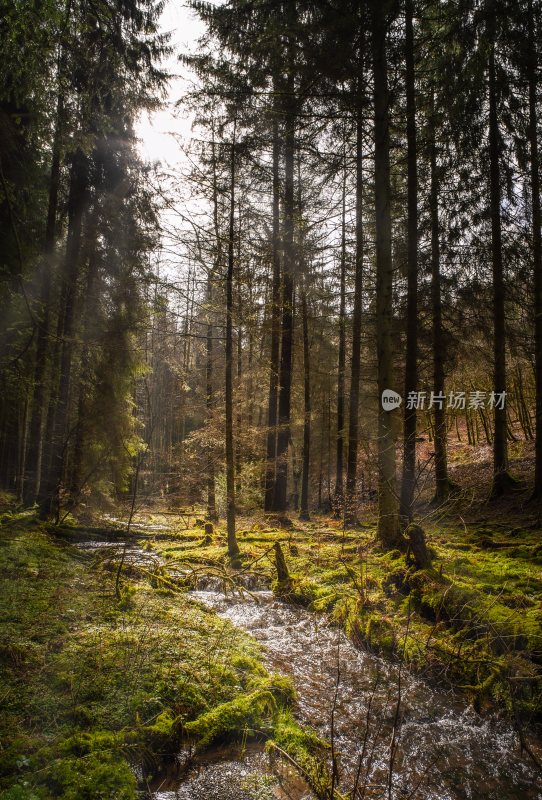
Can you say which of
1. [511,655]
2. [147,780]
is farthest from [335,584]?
[147,780]

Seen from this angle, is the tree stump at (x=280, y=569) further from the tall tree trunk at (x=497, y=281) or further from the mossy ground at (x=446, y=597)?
the tall tree trunk at (x=497, y=281)

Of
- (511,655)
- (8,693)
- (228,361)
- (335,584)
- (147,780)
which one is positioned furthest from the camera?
(228,361)

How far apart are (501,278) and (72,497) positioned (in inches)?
→ 529

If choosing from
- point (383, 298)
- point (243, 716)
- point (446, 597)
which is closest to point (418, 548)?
point (446, 597)

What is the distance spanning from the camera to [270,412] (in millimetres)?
13766

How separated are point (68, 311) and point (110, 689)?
9735 millimetres

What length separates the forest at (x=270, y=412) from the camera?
324 centimetres

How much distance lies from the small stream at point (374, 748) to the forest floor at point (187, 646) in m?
0.18

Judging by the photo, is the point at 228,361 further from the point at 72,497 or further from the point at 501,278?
the point at 501,278

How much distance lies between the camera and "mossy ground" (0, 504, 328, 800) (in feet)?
8.49

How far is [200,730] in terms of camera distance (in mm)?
3242

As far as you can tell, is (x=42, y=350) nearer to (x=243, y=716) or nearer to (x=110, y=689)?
(x=110, y=689)

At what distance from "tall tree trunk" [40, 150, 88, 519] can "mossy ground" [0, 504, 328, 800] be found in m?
5.07
